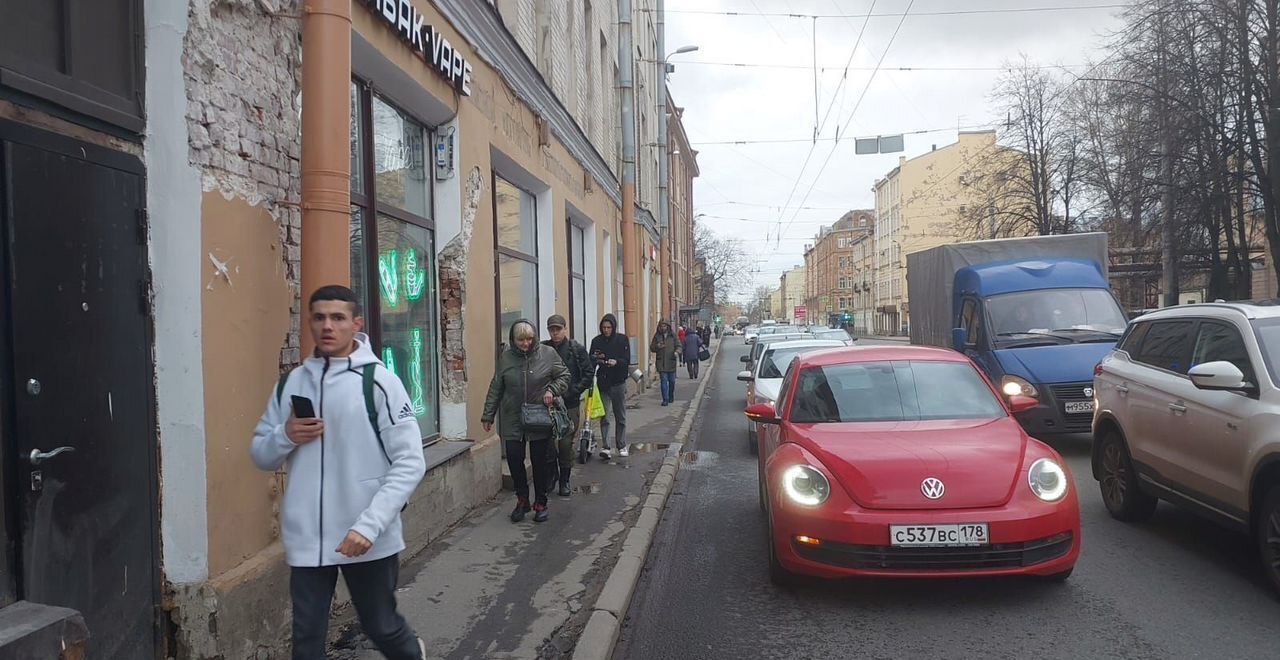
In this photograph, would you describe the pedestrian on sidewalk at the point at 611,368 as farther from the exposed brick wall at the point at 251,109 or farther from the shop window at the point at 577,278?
the exposed brick wall at the point at 251,109

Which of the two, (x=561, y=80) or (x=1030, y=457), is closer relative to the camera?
(x=1030, y=457)

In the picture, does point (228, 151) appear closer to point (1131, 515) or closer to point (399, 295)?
point (399, 295)

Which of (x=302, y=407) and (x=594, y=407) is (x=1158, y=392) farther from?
(x=594, y=407)

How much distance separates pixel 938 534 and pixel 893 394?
4.85 feet

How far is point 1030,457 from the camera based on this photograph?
5035 millimetres

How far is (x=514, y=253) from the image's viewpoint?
10758 millimetres

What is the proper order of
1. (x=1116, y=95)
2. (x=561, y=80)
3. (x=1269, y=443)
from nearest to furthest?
(x=1269, y=443), (x=561, y=80), (x=1116, y=95)

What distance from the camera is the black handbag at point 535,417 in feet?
22.1

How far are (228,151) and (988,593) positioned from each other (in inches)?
190

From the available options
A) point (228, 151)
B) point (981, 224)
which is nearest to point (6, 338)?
point (228, 151)

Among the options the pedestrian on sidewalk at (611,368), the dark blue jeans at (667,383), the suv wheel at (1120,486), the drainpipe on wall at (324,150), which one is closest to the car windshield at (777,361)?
the pedestrian on sidewalk at (611,368)

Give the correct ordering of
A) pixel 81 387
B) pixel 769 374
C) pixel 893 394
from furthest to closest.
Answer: pixel 769 374 → pixel 893 394 → pixel 81 387

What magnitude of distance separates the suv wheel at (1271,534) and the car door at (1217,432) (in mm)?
168

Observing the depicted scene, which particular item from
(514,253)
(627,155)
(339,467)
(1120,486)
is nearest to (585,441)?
(514,253)
